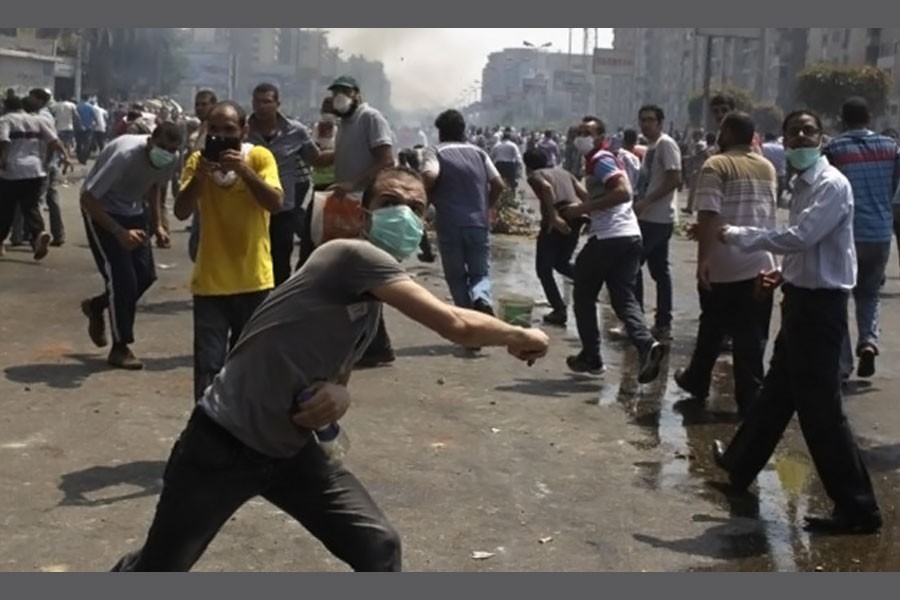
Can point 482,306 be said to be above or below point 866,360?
above

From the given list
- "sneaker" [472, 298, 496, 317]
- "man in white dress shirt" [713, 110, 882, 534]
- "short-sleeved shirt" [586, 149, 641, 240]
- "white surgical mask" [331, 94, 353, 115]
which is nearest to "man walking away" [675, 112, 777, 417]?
"short-sleeved shirt" [586, 149, 641, 240]

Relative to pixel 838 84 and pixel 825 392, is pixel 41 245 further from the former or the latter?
pixel 838 84

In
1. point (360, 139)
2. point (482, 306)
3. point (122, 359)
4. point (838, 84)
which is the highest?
point (838, 84)

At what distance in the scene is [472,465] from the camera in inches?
241

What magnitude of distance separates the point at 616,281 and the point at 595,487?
245 centimetres

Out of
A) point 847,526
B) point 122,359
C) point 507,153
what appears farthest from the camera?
point 507,153

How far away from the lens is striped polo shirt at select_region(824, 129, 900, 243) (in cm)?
801

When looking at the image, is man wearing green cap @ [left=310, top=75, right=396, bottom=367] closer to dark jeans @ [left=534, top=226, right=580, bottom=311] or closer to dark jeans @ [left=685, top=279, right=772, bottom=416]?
dark jeans @ [left=685, top=279, right=772, bottom=416]

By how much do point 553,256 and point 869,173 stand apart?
2964 millimetres

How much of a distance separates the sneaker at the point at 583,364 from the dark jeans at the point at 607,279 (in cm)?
15

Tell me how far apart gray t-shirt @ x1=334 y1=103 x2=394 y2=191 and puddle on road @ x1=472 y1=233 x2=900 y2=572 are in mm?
2090

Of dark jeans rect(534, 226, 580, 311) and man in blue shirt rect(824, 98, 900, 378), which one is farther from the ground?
man in blue shirt rect(824, 98, 900, 378)

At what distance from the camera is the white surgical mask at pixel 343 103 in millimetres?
8062

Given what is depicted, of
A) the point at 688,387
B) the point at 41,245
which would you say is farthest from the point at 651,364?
the point at 41,245
